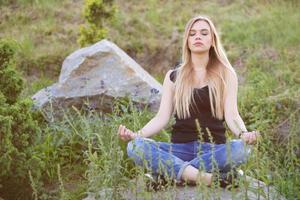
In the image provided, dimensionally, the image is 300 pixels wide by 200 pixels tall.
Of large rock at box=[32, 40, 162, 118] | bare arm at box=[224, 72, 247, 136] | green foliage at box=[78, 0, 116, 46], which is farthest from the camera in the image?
green foliage at box=[78, 0, 116, 46]

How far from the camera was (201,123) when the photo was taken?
14.5ft

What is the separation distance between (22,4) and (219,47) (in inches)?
254

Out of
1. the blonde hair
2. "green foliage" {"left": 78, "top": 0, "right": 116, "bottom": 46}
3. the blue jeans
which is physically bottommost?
the blue jeans

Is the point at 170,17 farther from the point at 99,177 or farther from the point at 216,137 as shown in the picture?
the point at 99,177

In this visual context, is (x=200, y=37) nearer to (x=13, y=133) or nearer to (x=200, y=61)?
(x=200, y=61)

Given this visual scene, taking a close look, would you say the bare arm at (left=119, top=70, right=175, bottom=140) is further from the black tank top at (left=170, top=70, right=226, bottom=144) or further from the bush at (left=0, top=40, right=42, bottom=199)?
the bush at (left=0, top=40, right=42, bottom=199)

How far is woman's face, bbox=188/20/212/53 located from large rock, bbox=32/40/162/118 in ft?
4.88

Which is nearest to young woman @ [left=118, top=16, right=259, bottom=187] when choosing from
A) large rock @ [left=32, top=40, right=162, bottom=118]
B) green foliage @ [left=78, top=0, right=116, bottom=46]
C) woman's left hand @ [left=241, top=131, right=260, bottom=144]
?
woman's left hand @ [left=241, top=131, right=260, bottom=144]

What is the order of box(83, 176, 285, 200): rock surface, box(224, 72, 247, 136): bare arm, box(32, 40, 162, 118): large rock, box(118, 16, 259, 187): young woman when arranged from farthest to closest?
1. box(32, 40, 162, 118): large rock
2. box(224, 72, 247, 136): bare arm
3. box(118, 16, 259, 187): young woman
4. box(83, 176, 285, 200): rock surface

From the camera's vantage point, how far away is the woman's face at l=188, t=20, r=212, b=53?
4516mm

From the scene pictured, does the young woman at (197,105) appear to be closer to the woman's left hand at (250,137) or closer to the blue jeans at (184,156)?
the blue jeans at (184,156)

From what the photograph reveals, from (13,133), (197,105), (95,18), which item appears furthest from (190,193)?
(95,18)

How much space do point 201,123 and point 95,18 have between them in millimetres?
4499

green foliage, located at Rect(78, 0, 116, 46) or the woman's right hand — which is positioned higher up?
green foliage, located at Rect(78, 0, 116, 46)
